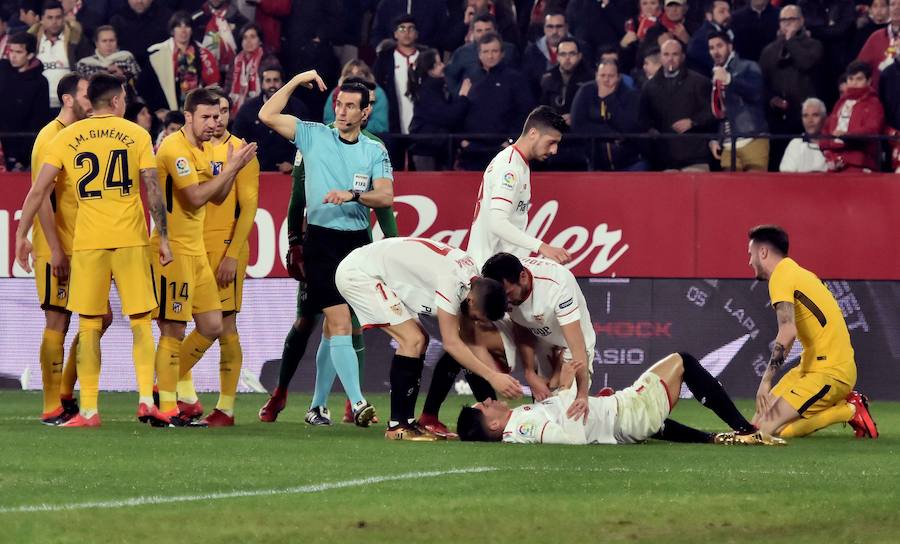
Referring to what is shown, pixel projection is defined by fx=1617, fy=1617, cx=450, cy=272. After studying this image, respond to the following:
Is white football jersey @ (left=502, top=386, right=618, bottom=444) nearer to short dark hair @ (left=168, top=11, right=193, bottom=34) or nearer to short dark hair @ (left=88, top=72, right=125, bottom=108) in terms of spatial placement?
short dark hair @ (left=88, top=72, right=125, bottom=108)

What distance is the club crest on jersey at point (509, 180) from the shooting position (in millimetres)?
11164

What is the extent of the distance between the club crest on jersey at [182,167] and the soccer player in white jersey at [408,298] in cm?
132

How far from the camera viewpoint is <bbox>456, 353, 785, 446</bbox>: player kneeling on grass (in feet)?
33.0

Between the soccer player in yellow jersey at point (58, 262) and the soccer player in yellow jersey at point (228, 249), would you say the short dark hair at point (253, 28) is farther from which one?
the soccer player in yellow jersey at point (58, 262)

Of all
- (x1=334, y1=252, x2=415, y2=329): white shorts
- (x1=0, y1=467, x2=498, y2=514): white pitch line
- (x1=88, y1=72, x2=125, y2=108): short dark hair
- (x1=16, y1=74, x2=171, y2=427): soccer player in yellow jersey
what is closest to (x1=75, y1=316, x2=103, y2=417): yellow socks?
(x1=16, y1=74, x2=171, y2=427): soccer player in yellow jersey

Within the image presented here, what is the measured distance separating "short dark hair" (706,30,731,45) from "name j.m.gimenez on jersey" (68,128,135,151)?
7633 mm

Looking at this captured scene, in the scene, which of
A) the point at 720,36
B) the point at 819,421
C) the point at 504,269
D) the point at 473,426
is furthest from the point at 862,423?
the point at 720,36

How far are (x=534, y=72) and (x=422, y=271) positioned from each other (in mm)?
7049

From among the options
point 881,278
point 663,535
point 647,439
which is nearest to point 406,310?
point 647,439

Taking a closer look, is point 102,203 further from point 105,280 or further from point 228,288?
point 228,288

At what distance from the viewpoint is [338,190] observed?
37.2ft

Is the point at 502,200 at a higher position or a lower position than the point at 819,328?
higher

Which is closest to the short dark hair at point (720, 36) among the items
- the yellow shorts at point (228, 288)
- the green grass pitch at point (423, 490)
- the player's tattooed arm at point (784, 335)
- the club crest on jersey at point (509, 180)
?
the player's tattooed arm at point (784, 335)

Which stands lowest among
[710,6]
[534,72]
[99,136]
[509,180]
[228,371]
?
[228,371]
